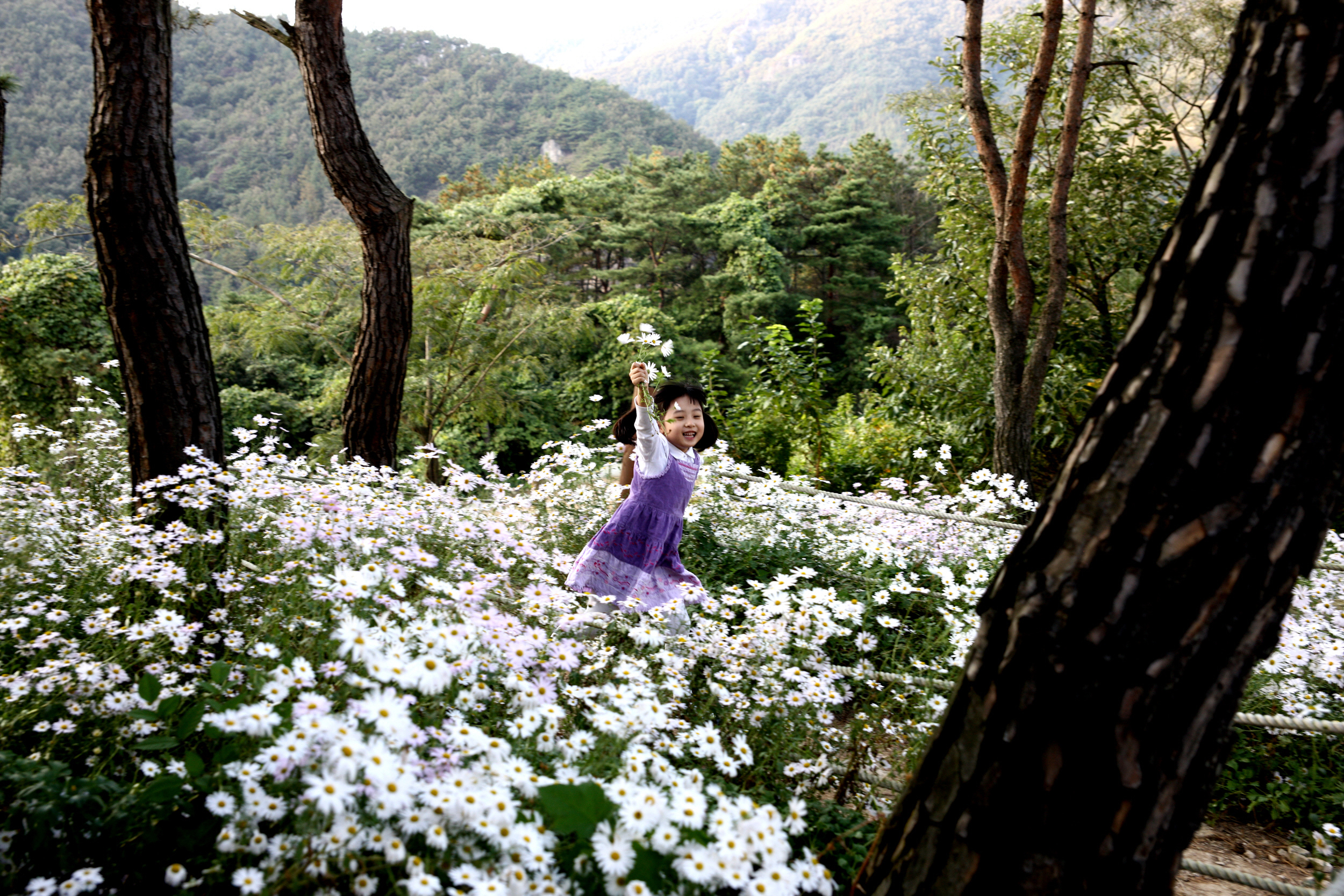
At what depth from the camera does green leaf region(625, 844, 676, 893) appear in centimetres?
116

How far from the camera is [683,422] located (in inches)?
128

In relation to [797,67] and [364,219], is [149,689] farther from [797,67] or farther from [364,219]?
[797,67]

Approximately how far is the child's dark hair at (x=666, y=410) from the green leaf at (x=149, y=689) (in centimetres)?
206

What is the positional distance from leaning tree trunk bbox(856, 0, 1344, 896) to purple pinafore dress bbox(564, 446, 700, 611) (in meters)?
1.92

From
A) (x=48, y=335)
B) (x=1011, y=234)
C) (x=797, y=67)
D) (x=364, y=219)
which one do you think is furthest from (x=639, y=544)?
(x=797, y=67)

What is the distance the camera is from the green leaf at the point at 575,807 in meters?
1.15

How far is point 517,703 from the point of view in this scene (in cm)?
158

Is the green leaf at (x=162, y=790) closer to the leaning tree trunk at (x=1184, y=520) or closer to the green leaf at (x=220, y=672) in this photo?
the green leaf at (x=220, y=672)

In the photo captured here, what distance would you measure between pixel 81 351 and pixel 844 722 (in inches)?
552

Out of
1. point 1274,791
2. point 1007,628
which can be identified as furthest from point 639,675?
point 1274,791

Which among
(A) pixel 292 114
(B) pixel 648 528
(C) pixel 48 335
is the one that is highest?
(A) pixel 292 114

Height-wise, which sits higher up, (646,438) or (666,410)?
(666,410)

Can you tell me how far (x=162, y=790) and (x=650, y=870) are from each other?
0.78 metres

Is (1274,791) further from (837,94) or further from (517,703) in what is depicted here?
(837,94)
